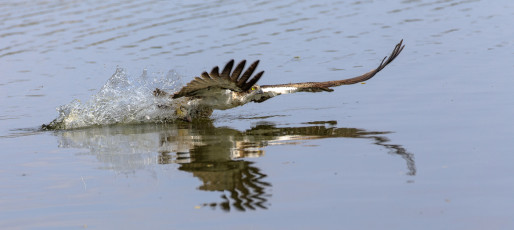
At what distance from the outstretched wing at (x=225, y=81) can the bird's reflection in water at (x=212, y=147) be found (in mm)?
525

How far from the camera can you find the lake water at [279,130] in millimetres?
6066

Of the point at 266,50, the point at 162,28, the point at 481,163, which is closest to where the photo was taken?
the point at 481,163

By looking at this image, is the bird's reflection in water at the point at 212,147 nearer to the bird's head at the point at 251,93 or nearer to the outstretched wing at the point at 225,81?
the bird's head at the point at 251,93


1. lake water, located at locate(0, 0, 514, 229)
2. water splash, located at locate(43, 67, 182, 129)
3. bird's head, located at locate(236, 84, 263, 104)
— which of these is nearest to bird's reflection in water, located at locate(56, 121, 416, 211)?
lake water, located at locate(0, 0, 514, 229)

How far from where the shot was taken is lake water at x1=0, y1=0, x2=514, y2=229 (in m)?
6.07

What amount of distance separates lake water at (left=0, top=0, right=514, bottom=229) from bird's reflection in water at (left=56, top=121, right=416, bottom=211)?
0.03m

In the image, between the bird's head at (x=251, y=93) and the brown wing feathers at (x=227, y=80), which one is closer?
the brown wing feathers at (x=227, y=80)

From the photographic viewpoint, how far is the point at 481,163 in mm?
6977

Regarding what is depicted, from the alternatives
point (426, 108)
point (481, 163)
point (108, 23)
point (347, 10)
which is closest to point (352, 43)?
point (347, 10)

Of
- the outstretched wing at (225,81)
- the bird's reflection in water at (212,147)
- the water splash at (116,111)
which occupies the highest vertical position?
the outstretched wing at (225,81)

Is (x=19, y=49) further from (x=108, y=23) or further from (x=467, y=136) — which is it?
(x=467, y=136)

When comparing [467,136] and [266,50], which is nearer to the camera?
[467,136]

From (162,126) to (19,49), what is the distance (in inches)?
296

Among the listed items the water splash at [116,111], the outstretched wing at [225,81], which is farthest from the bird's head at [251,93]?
the water splash at [116,111]
